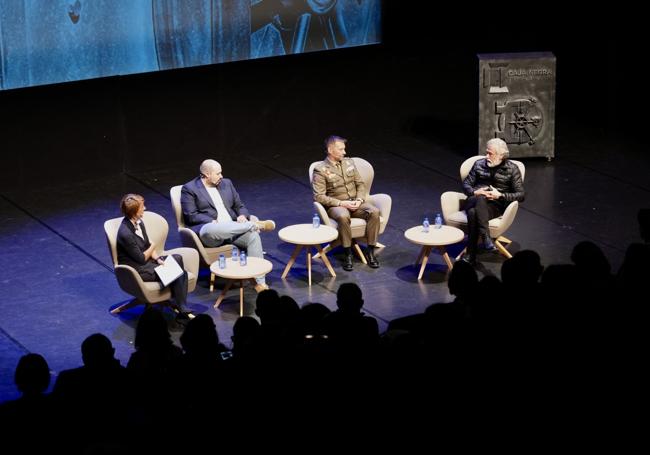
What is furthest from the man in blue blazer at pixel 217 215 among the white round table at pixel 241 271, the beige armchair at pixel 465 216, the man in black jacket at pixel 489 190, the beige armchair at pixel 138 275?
the man in black jacket at pixel 489 190

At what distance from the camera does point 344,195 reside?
10.0 metres

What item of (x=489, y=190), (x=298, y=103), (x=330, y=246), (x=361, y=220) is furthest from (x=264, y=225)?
(x=298, y=103)

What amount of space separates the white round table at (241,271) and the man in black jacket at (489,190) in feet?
5.88

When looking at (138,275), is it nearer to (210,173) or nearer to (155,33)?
(210,173)

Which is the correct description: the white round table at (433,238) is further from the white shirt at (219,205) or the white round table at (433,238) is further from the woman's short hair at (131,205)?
the woman's short hair at (131,205)

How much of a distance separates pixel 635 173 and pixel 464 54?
2.82 m

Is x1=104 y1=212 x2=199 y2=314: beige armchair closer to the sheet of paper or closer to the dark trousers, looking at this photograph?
the sheet of paper

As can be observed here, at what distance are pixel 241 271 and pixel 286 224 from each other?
1946mm

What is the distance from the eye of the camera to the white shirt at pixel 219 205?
375 inches

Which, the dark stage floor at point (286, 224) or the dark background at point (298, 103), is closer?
the dark stage floor at point (286, 224)

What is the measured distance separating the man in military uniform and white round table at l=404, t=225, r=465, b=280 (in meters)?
0.36

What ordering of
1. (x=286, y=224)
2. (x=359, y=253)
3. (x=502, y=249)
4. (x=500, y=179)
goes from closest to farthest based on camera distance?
1. (x=502, y=249)
2. (x=359, y=253)
3. (x=500, y=179)
4. (x=286, y=224)

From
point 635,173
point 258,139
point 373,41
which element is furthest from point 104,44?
point 635,173

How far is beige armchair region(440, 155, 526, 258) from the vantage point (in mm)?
9727
